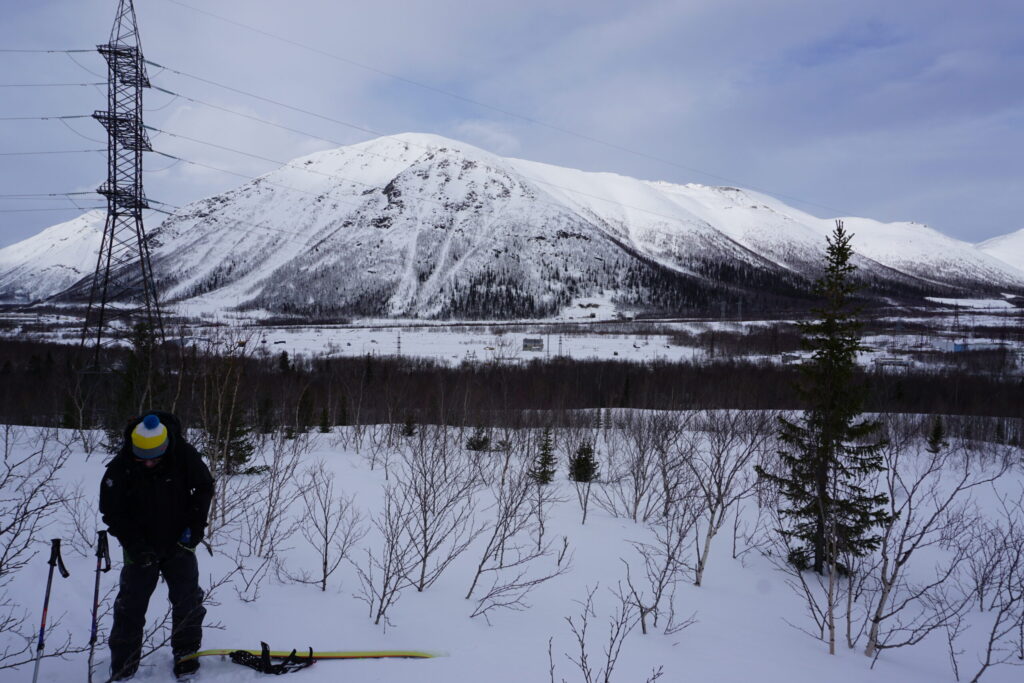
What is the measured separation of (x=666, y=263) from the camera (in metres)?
194

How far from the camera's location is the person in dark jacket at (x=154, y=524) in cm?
437

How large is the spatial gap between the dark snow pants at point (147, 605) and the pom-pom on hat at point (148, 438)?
2.96 feet

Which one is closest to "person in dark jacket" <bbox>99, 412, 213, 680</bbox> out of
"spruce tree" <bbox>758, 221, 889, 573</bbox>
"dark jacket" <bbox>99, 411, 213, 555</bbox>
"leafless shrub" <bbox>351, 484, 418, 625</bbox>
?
"dark jacket" <bbox>99, 411, 213, 555</bbox>

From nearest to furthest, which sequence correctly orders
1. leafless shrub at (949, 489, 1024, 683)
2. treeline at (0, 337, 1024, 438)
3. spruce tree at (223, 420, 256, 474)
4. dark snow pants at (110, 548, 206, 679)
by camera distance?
1. dark snow pants at (110, 548, 206, 679)
2. leafless shrub at (949, 489, 1024, 683)
3. spruce tree at (223, 420, 256, 474)
4. treeline at (0, 337, 1024, 438)

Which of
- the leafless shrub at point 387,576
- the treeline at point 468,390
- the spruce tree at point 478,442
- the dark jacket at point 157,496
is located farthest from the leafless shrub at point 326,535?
the treeline at point 468,390

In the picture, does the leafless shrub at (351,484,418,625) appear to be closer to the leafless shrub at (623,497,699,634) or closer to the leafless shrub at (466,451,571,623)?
the leafless shrub at (466,451,571,623)

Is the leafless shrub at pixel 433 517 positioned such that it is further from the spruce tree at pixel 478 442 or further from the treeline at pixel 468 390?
the treeline at pixel 468 390

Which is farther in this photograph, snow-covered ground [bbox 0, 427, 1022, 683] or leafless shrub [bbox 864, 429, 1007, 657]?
leafless shrub [bbox 864, 429, 1007, 657]

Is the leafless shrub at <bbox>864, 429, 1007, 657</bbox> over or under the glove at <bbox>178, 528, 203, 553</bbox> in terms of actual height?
under

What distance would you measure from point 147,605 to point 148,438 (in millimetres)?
1485

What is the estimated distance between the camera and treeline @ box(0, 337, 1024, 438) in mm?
23328

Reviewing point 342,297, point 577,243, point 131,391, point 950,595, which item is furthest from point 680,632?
point 577,243

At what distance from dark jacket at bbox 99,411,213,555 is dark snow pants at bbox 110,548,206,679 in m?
0.19

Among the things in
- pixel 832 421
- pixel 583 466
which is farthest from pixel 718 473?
pixel 583 466
